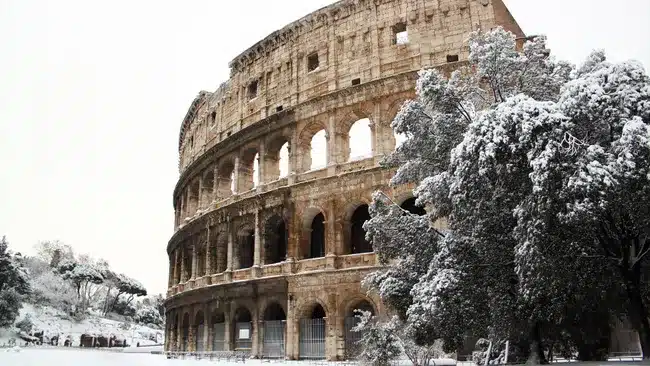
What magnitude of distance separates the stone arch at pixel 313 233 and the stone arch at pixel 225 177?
5145 millimetres

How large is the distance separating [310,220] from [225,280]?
172 inches

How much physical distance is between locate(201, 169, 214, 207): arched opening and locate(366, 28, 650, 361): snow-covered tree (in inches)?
568

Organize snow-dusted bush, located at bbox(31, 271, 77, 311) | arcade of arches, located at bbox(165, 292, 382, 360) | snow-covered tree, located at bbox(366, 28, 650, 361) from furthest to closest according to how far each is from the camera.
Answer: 1. snow-dusted bush, located at bbox(31, 271, 77, 311)
2. arcade of arches, located at bbox(165, 292, 382, 360)
3. snow-covered tree, located at bbox(366, 28, 650, 361)

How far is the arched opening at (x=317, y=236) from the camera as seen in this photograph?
19.3 meters

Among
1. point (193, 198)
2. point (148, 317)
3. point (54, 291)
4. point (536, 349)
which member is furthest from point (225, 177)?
point (148, 317)

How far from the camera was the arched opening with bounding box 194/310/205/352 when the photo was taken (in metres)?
22.1

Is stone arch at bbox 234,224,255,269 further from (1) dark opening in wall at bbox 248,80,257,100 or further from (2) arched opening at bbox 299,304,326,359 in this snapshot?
(1) dark opening in wall at bbox 248,80,257,100

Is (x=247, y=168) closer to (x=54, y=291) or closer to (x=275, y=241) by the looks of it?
(x=275, y=241)

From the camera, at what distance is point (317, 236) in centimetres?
1955

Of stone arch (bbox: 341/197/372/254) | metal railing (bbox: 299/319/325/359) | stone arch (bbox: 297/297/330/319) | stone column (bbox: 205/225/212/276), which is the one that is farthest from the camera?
stone column (bbox: 205/225/212/276)

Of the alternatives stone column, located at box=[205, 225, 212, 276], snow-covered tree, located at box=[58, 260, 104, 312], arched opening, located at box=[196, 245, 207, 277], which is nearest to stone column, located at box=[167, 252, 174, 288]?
arched opening, located at box=[196, 245, 207, 277]

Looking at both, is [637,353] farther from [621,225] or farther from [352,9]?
[352,9]

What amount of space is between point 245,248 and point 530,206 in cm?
1472

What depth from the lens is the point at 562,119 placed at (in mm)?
8570
